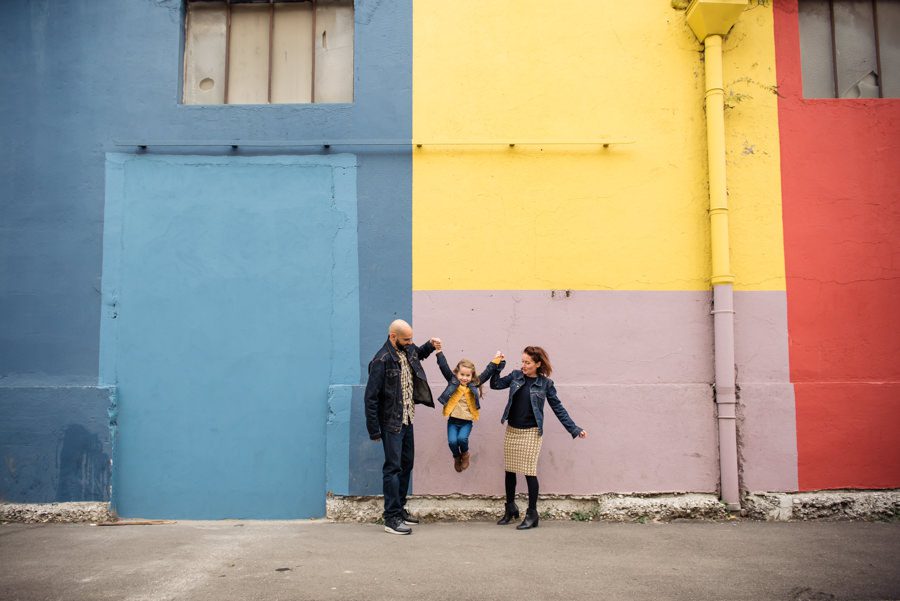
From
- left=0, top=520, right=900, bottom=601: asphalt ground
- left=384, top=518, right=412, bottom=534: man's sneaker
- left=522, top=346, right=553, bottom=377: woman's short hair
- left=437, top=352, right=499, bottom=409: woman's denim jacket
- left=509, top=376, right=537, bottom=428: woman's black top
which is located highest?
left=522, top=346, right=553, bottom=377: woman's short hair

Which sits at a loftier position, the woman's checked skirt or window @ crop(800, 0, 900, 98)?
window @ crop(800, 0, 900, 98)

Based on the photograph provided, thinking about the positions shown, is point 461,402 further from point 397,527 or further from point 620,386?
point 620,386

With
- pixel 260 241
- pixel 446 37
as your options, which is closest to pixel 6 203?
pixel 260 241

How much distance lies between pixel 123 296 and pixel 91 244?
0.64 m

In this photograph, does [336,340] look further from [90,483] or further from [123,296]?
[90,483]

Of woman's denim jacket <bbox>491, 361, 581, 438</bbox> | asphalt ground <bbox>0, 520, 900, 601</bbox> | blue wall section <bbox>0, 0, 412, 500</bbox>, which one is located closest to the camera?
asphalt ground <bbox>0, 520, 900, 601</bbox>

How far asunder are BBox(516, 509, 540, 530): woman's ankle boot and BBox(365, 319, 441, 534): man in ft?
3.45

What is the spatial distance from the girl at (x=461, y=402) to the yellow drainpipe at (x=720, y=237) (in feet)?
7.77

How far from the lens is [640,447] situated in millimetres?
6941

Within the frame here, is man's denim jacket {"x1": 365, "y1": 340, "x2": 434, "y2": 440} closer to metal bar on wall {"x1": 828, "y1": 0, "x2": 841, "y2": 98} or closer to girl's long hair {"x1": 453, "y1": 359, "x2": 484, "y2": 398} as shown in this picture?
girl's long hair {"x1": 453, "y1": 359, "x2": 484, "y2": 398}

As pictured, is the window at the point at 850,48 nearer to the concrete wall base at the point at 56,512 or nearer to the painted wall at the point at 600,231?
the painted wall at the point at 600,231

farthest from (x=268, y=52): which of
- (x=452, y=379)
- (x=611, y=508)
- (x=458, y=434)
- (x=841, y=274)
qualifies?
(x=841, y=274)

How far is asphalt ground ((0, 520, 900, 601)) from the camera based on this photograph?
4.66 metres

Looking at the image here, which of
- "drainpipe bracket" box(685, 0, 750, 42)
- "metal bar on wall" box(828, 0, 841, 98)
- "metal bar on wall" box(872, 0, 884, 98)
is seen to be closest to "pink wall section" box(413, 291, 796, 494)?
"metal bar on wall" box(828, 0, 841, 98)
